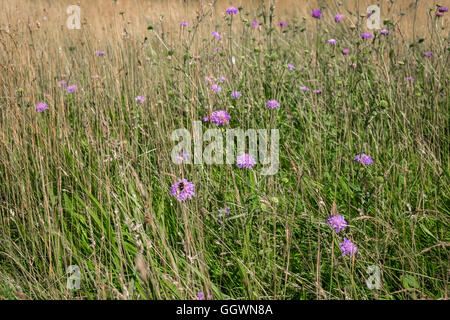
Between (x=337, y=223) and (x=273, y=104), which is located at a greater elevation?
(x=273, y=104)

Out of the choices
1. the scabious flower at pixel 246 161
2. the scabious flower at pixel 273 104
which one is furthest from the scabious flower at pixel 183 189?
the scabious flower at pixel 273 104

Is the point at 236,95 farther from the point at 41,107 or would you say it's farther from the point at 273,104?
the point at 41,107

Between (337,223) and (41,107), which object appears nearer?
(337,223)

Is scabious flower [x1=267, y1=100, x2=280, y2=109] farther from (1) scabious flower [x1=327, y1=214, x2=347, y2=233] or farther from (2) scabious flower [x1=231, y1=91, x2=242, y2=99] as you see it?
(1) scabious flower [x1=327, y1=214, x2=347, y2=233]

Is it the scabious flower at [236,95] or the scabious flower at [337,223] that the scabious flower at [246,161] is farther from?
the scabious flower at [236,95]

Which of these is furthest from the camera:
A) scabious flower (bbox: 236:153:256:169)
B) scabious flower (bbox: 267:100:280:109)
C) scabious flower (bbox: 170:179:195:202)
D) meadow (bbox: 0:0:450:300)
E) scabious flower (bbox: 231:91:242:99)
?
scabious flower (bbox: 231:91:242:99)

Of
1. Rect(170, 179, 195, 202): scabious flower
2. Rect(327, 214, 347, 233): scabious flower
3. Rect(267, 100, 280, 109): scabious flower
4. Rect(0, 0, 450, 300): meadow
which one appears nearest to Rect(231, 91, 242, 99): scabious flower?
Rect(0, 0, 450, 300): meadow

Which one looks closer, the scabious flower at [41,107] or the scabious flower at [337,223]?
the scabious flower at [337,223]

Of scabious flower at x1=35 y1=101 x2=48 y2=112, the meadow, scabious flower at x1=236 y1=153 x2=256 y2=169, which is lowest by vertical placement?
the meadow

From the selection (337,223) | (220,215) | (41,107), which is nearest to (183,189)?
(220,215)

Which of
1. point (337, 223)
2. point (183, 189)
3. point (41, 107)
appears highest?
point (41, 107)
